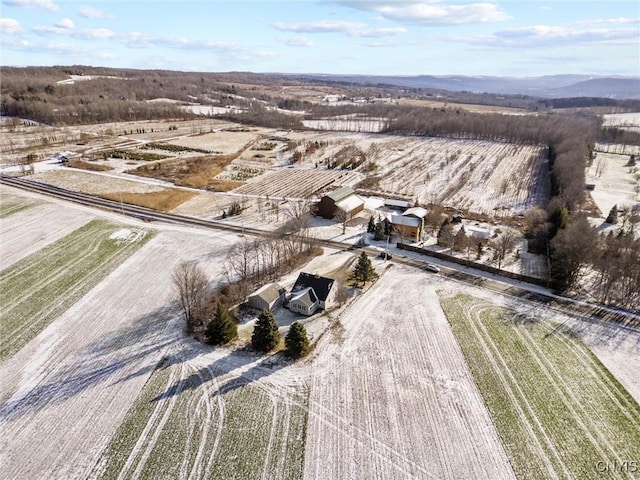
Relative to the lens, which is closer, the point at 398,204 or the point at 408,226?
the point at 408,226

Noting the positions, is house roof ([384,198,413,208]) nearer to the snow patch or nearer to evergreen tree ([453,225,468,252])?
evergreen tree ([453,225,468,252])

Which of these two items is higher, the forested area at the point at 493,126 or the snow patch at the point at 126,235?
the forested area at the point at 493,126

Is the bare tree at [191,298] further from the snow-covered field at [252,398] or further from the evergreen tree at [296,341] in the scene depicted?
the evergreen tree at [296,341]

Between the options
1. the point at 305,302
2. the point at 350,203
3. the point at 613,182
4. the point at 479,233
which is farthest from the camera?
the point at 613,182

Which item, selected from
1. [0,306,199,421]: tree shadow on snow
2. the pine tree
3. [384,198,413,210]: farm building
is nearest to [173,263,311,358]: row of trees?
the pine tree

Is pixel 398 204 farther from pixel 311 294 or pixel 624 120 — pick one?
pixel 624 120

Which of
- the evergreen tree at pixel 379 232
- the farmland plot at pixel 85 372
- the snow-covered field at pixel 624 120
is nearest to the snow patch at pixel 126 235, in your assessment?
the farmland plot at pixel 85 372

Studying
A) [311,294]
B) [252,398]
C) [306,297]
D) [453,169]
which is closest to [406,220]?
[311,294]
